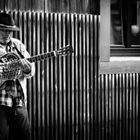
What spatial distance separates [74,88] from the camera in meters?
8.16

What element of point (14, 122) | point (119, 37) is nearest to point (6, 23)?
point (14, 122)

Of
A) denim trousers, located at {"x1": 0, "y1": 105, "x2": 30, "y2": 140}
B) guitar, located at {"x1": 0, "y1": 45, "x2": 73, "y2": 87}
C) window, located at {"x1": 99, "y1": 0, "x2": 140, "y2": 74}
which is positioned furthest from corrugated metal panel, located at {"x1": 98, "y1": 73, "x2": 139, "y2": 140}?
guitar, located at {"x1": 0, "y1": 45, "x2": 73, "y2": 87}

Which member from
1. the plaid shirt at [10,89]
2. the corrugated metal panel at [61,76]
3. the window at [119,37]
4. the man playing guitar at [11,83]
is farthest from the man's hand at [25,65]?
the window at [119,37]

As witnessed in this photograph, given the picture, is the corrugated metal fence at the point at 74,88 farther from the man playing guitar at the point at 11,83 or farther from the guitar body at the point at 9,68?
the guitar body at the point at 9,68

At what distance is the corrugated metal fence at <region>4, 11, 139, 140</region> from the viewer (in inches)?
306

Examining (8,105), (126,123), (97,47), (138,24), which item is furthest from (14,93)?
(138,24)

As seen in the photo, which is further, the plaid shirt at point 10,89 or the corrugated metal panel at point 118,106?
the corrugated metal panel at point 118,106

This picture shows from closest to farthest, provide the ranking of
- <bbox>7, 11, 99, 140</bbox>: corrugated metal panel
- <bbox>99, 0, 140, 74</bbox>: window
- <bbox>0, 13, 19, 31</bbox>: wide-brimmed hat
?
<bbox>0, 13, 19, 31</bbox>: wide-brimmed hat
<bbox>7, 11, 99, 140</bbox>: corrugated metal panel
<bbox>99, 0, 140, 74</bbox>: window

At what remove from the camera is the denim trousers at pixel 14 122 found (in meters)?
6.74

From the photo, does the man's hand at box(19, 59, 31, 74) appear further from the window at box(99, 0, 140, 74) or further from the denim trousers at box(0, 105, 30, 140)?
the window at box(99, 0, 140, 74)

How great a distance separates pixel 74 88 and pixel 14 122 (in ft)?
5.54

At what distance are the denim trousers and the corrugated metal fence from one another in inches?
33.1

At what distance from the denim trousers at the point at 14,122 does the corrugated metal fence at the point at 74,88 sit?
0.84 meters

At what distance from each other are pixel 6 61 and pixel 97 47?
2229 millimetres
